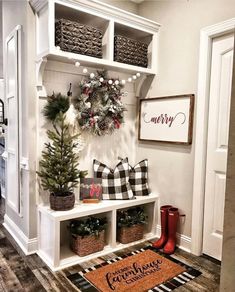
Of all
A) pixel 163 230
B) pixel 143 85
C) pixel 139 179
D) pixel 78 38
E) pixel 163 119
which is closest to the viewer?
pixel 78 38

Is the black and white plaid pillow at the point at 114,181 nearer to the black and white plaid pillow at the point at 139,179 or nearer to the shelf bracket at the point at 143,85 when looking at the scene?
the black and white plaid pillow at the point at 139,179

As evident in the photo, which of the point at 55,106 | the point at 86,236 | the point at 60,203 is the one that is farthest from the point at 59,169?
the point at 86,236

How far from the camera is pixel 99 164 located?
9.00 ft

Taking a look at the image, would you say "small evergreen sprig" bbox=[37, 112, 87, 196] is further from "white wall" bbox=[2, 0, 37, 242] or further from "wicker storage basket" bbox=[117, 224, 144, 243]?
"wicker storage basket" bbox=[117, 224, 144, 243]

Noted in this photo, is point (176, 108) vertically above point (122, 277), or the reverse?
point (176, 108)

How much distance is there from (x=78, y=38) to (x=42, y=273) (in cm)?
203

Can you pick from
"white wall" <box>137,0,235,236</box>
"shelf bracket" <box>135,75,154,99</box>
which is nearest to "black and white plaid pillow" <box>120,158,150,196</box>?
"white wall" <box>137,0,235,236</box>

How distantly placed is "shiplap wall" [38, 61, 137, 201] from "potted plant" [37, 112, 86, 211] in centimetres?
22

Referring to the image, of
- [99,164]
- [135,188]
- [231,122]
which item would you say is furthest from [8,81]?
[231,122]

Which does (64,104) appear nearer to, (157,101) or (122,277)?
(157,101)

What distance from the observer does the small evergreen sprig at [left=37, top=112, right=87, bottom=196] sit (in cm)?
226

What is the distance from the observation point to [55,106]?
2.36 meters

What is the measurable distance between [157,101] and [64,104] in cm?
103

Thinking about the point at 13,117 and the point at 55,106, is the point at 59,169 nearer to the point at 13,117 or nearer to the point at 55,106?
the point at 55,106
